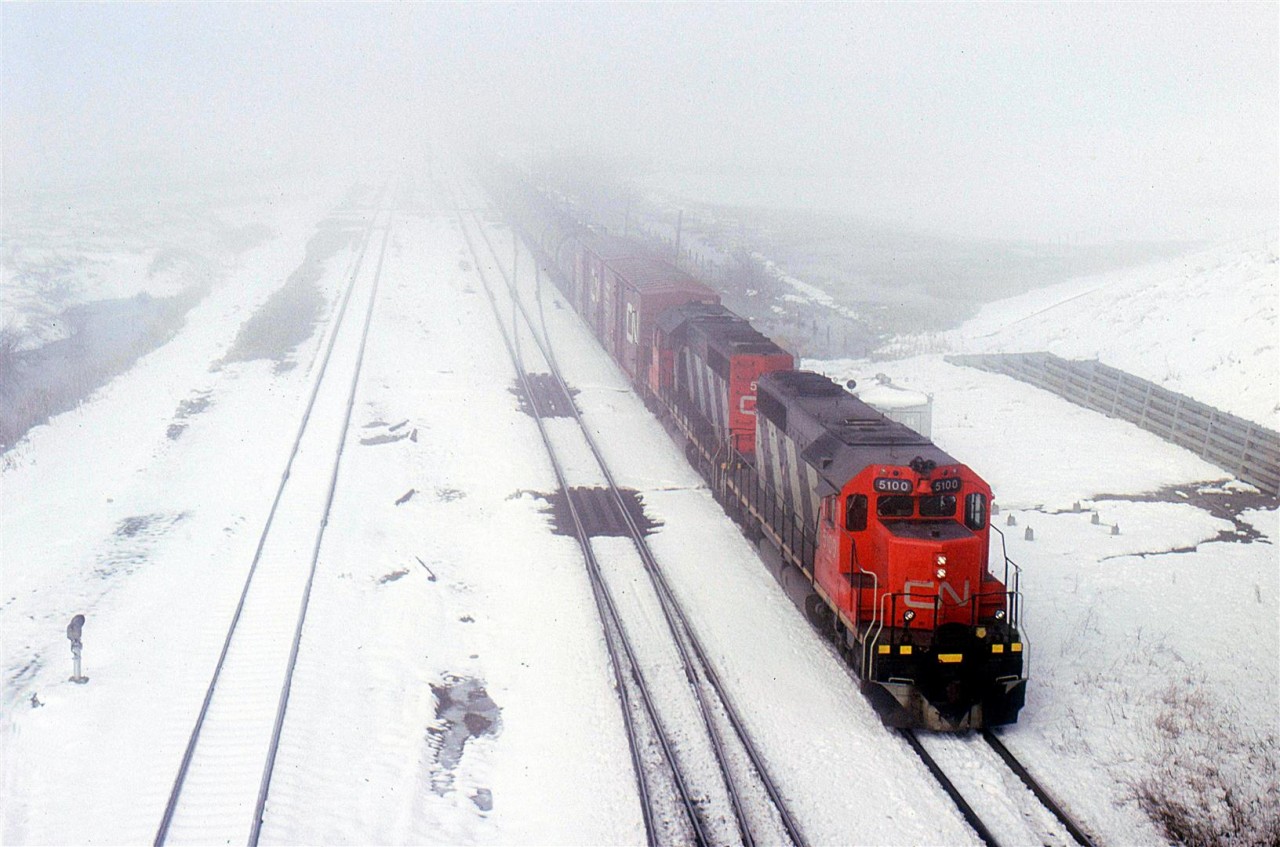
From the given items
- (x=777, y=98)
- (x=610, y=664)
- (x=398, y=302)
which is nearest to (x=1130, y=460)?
(x=610, y=664)

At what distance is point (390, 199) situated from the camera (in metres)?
82.8

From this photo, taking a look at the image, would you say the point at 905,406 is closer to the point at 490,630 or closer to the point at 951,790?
the point at 490,630

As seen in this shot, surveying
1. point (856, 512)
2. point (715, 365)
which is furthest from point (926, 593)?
point (715, 365)

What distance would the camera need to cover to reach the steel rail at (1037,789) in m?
10.6

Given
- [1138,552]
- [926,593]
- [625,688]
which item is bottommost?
[625,688]

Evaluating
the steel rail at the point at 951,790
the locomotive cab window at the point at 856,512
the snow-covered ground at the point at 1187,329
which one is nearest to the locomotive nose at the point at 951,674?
the steel rail at the point at 951,790

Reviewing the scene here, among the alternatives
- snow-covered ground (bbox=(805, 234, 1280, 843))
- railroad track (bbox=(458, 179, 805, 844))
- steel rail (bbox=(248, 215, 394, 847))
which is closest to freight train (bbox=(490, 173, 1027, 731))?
snow-covered ground (bbox=(805, 234, 1280, 843))

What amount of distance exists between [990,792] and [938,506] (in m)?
3.57

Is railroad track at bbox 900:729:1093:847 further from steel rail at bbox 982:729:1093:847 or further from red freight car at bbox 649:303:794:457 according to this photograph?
red freight car at bbox 649:303:794:457

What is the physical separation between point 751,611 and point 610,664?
296cm

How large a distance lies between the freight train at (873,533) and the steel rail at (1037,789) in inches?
10.3

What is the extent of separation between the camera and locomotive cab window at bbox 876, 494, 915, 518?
13008mm

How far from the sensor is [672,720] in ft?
43.2

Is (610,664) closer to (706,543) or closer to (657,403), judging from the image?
(706,543)
